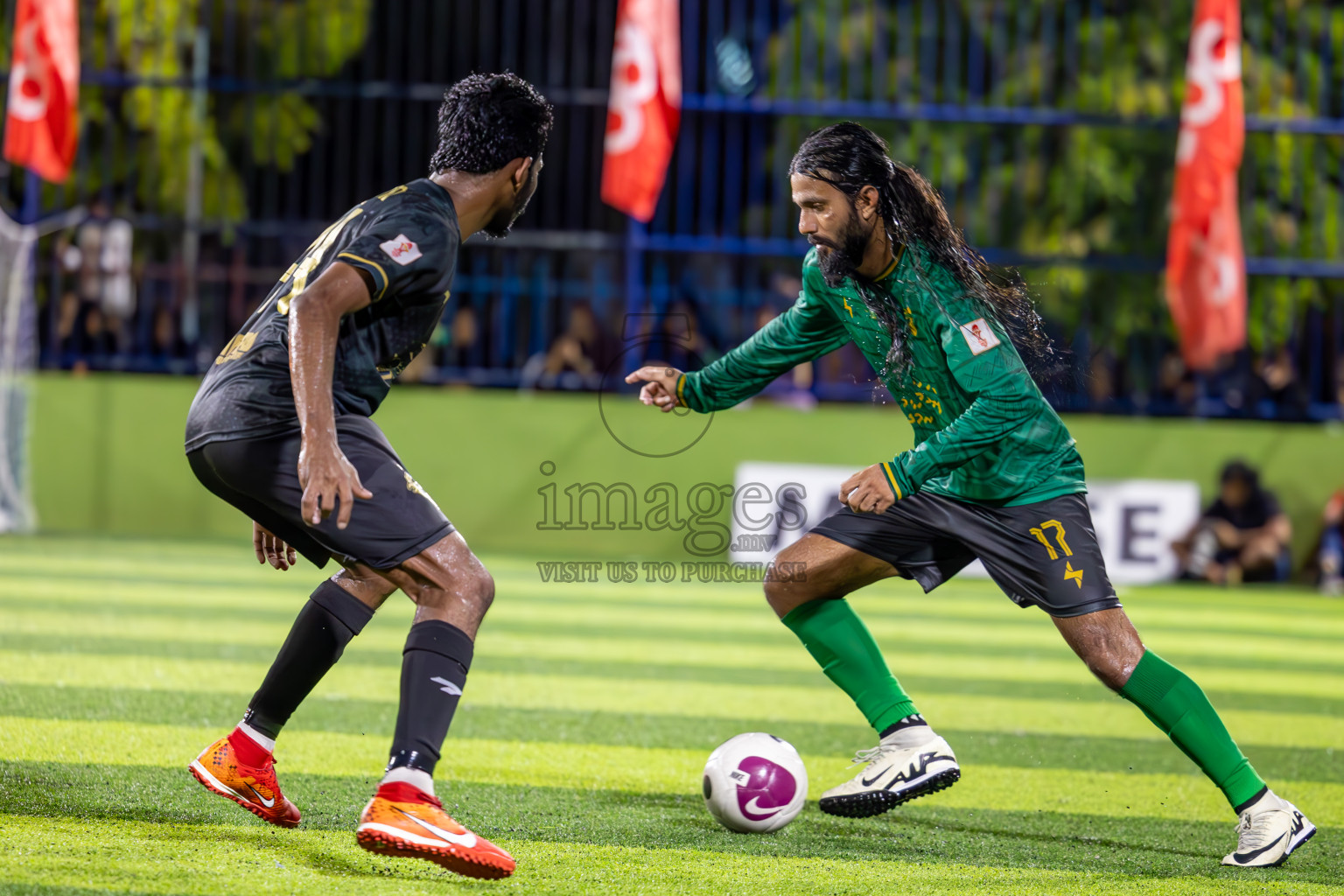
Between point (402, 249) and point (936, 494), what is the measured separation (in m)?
1.97

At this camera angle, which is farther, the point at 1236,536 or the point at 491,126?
the point at 1236,536

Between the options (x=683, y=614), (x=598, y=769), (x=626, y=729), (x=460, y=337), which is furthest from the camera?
(x=460, y=337)

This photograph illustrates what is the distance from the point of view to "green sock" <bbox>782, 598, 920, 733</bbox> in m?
4.86

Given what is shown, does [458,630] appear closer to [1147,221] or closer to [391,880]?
[391,880]

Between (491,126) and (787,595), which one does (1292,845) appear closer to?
(787,595)

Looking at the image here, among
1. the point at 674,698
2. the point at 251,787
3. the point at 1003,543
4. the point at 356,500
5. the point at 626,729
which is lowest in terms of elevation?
the point at 674,698

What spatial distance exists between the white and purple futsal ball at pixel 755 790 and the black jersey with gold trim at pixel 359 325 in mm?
1539

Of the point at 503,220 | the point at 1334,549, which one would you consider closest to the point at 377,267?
the point at 503,220

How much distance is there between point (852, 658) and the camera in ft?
16.0

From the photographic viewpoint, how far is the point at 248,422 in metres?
3.84

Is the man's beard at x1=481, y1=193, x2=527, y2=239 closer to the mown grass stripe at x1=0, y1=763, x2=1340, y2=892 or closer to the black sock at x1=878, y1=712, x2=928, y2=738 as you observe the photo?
the mown grass stripe at x1=0, y1=763, x2=1340, y2=892

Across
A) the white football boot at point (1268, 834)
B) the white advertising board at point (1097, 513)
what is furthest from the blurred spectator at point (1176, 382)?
the white football boot at point (1268, 834)

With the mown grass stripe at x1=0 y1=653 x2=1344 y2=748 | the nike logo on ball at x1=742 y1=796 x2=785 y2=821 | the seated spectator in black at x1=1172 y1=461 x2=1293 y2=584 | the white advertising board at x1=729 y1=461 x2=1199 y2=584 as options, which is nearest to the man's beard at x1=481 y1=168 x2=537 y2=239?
the nike logo on ball at x1=742 y1=796 x2=785 y2=821

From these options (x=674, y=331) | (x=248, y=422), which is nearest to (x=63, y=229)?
(x=674, y=331)
